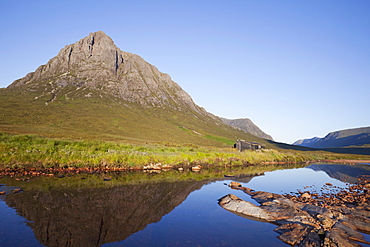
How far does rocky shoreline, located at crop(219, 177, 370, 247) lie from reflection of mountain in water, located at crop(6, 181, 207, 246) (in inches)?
259

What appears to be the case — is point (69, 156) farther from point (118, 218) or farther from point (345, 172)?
point (345, 172)

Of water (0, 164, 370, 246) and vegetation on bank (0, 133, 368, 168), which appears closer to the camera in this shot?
water (0, 164, 370, 246)

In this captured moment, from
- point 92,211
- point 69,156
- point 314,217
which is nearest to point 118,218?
point 92,211

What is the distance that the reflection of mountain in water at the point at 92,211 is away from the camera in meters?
13.4

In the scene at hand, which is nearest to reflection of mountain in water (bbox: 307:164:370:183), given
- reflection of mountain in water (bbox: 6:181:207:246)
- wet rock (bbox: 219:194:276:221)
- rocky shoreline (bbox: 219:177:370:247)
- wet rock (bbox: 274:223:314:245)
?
rocky shoreline (bbox: 219:177:370:247)

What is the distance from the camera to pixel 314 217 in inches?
651

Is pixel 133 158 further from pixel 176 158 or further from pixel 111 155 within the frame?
pixel 176 158

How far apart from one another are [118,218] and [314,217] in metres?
14.1

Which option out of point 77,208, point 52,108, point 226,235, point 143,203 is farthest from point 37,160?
point 52,108

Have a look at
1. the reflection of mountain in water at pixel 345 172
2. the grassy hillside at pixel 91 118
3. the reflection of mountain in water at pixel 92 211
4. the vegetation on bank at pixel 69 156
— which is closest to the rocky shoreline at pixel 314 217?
the reflection of mountain in water at pixel 92 211

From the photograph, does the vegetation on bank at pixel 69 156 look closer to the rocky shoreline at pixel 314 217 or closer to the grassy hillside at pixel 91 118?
the rocky shoreline at pixel 314 217

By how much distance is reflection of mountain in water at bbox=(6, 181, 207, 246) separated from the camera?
13.4 metres

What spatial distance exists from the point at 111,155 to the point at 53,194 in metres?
16.4

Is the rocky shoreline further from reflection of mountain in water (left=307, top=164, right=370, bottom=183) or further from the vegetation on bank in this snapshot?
the vegetation on bank
